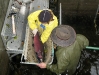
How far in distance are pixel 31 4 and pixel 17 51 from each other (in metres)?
1.91

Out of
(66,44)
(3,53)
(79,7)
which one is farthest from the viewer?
(79,7)

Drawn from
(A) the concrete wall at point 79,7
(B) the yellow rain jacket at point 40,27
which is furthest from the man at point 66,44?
(A) the concrete wall at point 79,7

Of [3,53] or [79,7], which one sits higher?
[79,7]

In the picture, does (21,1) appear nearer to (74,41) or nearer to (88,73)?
(74,41)

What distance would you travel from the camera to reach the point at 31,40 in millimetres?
5891

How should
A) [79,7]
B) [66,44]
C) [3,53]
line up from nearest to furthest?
1. [66,44]
2. [3,53]
3. [79,7]

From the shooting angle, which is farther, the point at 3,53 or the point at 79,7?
the point at 79,7

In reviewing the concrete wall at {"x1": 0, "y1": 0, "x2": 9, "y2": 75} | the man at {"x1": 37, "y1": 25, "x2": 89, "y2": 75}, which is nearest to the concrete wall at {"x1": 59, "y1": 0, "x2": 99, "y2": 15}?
the concrete wall at {"x1": 0, "y1": 0, "x2": 9, "y2": 75}

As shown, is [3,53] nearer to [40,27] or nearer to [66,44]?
[40,27]

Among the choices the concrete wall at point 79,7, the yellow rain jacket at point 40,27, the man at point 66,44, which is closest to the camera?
the man at point 66,44

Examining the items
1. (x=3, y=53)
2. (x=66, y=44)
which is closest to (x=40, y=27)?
(x=3, y=53)

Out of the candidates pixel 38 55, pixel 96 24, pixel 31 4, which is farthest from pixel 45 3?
pixel 96 24

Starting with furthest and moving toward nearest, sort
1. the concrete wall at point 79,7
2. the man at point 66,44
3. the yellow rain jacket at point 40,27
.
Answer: the concrete wall at point 79,7, the yellow rain jacket at point 40,27, the man at point 66,44

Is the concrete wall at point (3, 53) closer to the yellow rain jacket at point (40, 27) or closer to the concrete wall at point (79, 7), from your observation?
the yellow rain jacket at point (40, 27)
